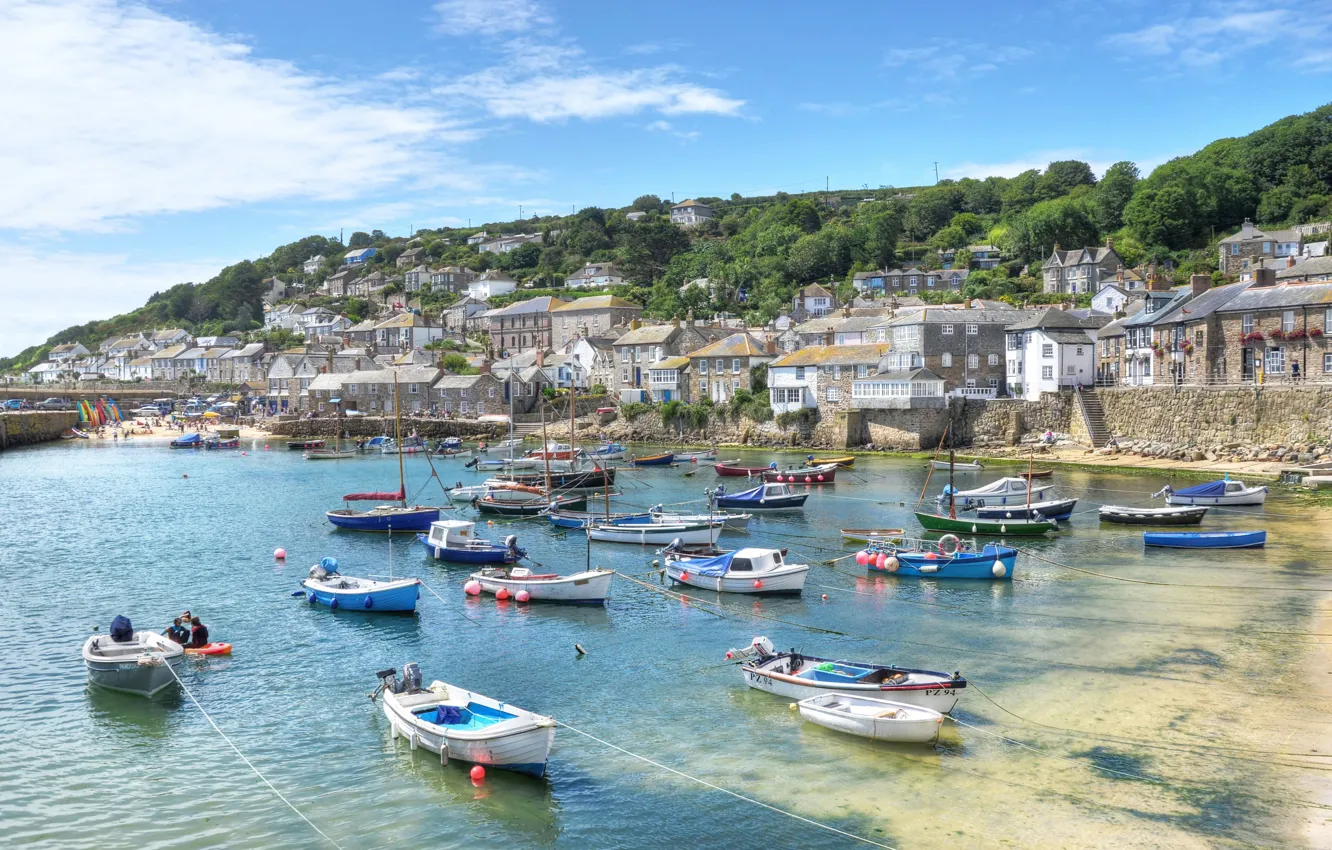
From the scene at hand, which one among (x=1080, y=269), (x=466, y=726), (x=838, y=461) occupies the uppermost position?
(x=1080, y=269)

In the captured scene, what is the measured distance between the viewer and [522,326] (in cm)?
14062

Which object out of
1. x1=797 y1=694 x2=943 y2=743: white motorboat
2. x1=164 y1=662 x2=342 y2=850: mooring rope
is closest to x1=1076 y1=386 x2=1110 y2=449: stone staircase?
x1=797 y1=694 x2=943 y2=743: white motorboat

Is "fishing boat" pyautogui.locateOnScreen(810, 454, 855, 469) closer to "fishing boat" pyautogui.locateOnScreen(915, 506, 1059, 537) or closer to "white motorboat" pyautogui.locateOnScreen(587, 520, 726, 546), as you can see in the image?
"fishing boat" pyautogui.locateOnScreen(915, 506, 1059, 537)

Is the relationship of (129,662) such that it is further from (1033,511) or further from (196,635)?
(1033,511)

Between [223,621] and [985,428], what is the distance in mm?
57100

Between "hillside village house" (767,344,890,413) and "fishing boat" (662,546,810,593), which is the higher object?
"hillside village house" (767,344,890,413)

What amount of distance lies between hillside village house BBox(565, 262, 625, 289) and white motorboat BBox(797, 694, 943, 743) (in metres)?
144

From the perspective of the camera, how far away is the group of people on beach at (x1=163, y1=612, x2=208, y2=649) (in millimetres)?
26969

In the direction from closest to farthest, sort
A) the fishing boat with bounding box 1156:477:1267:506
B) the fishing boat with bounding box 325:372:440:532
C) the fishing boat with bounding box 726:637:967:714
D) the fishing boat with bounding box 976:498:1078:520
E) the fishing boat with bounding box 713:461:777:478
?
the fishing boat with bounding box 726:637:967:714 < the fishing boat with bounding box 976:498:1078:520 < the fishing boat with bounding box 1156:477:1267:506 < the fishing boat with bounding box 325:372:440:532 < the fishing boat with bounding box 713:461:777:478

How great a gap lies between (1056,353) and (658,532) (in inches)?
1683

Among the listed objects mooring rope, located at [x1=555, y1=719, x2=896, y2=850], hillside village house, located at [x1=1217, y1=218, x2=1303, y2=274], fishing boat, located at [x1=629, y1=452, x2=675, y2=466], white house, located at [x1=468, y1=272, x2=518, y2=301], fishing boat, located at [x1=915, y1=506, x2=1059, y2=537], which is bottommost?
mooring rope, located at [x1=555, y1=719, x2=896, y2=850]

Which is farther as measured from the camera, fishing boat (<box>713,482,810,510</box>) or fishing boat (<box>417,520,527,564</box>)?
fishing boat (<box>713,482,810,510</box>)

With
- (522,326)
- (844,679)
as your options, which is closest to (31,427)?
(522,326)

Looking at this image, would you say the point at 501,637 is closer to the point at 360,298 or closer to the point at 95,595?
the point at 95,595
